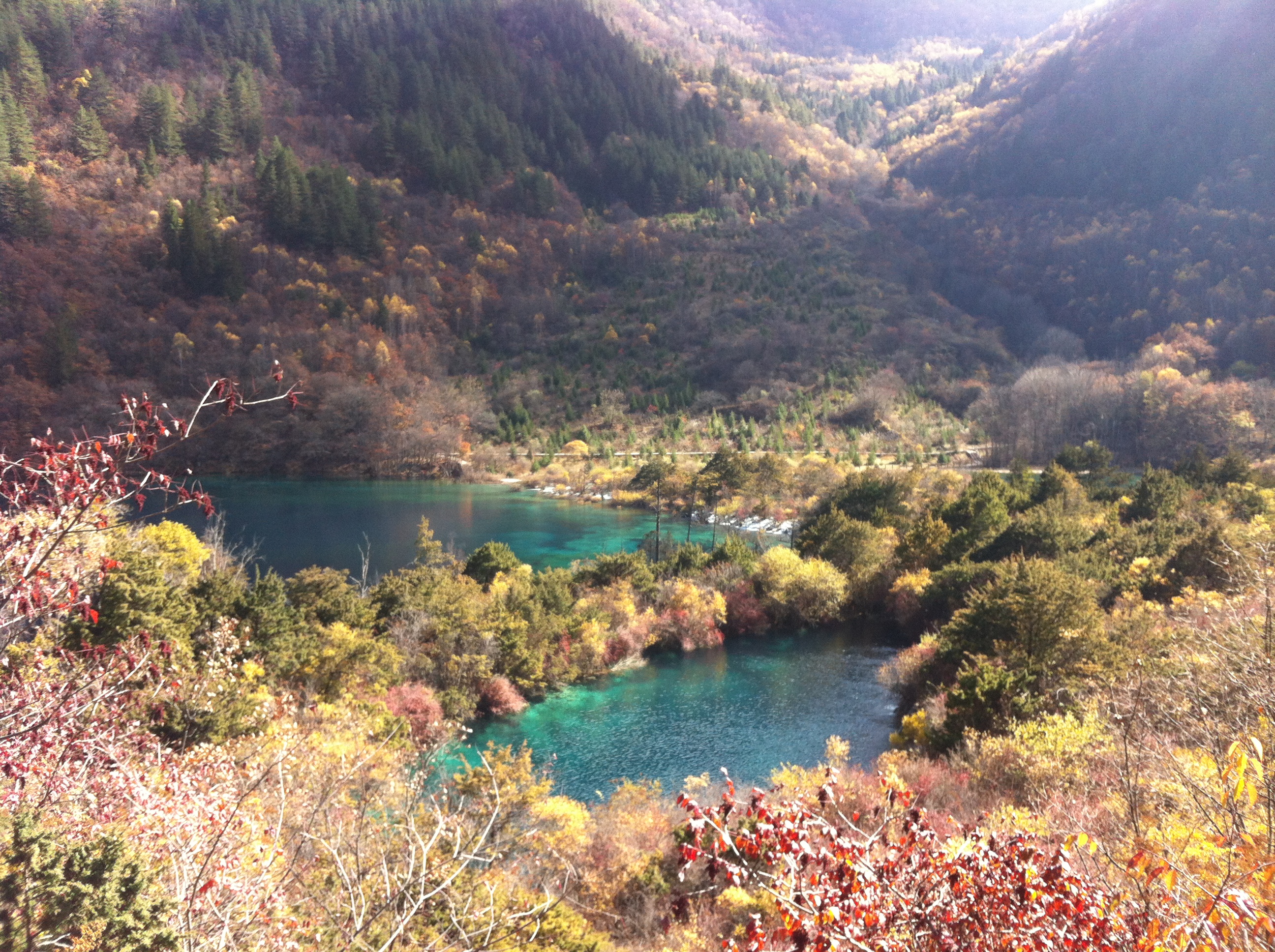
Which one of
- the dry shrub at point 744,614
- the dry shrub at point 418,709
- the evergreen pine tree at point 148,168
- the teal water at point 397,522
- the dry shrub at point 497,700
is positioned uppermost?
the evergreen pine tree at point 148,168

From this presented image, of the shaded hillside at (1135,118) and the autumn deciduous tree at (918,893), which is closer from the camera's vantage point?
the autumn deciduous tree at (918,893)

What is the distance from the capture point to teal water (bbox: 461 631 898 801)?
2195 centimetres

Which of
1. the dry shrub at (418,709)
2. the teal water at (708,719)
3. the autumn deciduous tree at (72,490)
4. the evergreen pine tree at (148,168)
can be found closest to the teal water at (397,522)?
the dry shrub at (418,709)

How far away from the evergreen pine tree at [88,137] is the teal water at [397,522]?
67.1m

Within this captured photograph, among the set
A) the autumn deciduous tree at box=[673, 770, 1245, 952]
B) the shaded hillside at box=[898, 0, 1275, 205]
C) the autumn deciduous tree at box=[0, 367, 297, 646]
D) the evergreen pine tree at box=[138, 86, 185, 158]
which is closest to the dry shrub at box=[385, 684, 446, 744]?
the autumn deciduous tree at box=[0, 367, 297, 646]

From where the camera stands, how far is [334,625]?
22.5 meters

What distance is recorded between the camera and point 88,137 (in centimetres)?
10925

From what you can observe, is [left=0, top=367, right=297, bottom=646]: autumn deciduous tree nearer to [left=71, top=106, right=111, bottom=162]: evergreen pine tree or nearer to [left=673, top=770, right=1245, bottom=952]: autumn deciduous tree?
[left=673, top=770, right=1245, bottom=952]: autumn deciduous tree

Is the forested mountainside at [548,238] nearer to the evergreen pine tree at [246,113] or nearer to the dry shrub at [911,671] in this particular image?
the evergreen pine tree at [246,113]

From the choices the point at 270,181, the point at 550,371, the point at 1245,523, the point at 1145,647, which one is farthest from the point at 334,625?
the point at 270,181

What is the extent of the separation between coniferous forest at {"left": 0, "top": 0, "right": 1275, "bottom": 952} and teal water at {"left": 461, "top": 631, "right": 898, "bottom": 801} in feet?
2.32

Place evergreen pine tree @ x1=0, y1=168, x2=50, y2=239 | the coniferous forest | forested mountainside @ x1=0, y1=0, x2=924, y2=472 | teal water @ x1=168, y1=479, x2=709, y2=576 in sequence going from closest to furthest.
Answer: the coniferous forest, teal water @ x1=168, y1=479, x2=709, y2=576, evergreen pine tree @ x1=0, y1=168, x2=50, y2=239, forested mountainside @ x1=0, y1=0, x2=924, y2=472

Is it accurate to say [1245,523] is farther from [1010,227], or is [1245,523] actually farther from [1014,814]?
[1010,227]

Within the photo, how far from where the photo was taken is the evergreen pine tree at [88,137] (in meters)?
109
